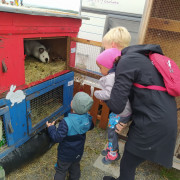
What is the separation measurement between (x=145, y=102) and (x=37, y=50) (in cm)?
192

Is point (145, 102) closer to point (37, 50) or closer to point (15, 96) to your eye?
point (15, 96)

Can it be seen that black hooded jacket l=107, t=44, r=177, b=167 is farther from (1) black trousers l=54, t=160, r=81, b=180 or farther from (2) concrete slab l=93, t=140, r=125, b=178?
(2) concrete slab l=93, t=140, r=125, b=178

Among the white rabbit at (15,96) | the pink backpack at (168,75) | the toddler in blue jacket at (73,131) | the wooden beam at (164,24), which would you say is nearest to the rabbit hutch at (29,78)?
the white rabbit at (15,96)

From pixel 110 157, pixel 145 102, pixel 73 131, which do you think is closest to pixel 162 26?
pixel 145 102

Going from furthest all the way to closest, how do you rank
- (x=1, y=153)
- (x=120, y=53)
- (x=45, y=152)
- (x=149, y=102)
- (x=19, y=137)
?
(x=45, y=152), (x=19, y=137), (x=1, y=153), (x=120, y=53), (x=149, y=102)

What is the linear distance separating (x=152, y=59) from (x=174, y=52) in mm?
876

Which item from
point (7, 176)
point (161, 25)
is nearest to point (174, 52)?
point (161, 25)

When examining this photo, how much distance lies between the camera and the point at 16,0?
2.06 metres

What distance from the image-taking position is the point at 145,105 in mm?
1219

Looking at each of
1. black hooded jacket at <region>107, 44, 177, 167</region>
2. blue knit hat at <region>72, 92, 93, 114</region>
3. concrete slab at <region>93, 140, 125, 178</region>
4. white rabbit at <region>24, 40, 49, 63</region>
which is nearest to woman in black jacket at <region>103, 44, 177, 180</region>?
black hooded jacket at <region>107, 44, 177, 167</region>

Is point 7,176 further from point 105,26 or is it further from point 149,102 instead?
point 105,26

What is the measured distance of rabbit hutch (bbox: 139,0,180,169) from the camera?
1.73m

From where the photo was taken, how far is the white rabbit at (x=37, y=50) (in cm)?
245

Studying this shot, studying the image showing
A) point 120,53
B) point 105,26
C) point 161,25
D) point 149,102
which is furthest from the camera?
point 105,26
